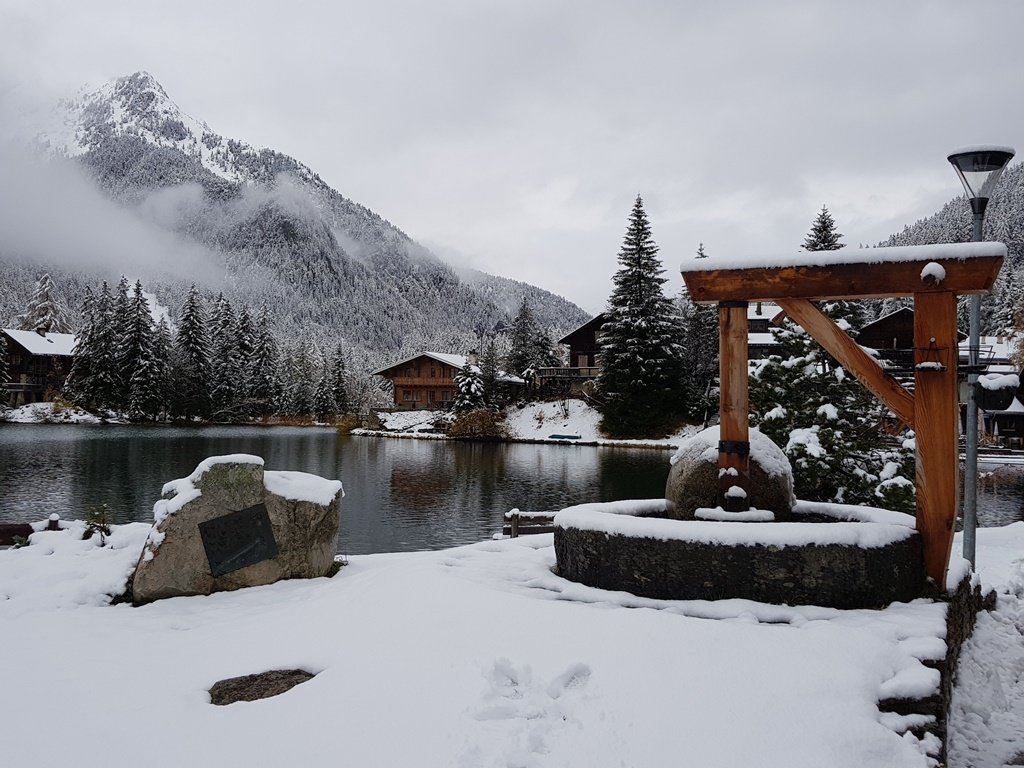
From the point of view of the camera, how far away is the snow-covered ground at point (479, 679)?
380 centimetres

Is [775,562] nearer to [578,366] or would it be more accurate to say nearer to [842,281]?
[842,281]

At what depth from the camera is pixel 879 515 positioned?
24.5ft

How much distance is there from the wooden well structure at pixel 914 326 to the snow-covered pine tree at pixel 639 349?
3564 centimetres

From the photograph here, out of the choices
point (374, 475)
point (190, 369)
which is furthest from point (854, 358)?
point (190, 369)

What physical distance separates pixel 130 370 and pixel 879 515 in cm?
6191

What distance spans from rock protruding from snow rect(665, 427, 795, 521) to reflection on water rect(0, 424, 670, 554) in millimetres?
8943

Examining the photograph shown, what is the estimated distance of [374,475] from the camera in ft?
89.4

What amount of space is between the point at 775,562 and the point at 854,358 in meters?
2.22

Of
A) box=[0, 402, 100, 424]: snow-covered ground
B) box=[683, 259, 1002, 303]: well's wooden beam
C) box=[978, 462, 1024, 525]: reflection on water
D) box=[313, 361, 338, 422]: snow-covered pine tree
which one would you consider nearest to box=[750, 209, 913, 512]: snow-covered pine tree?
box=[683, 259, 1002, 303]: well's wooden beam

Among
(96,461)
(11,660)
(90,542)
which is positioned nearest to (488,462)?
(96,461)

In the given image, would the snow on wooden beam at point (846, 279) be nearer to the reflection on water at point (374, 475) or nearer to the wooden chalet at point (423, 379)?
the reflection on water at point (374, 475)

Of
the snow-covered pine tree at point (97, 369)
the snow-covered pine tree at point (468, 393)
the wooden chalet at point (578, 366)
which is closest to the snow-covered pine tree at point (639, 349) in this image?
the wooden chalet at point (578, 366)

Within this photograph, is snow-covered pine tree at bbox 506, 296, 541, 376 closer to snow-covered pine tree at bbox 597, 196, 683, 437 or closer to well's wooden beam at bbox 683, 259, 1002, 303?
snow-covered pine tree at bbox 597, 196, 683, 437

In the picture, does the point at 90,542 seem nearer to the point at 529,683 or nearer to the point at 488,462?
the point at 529,683
